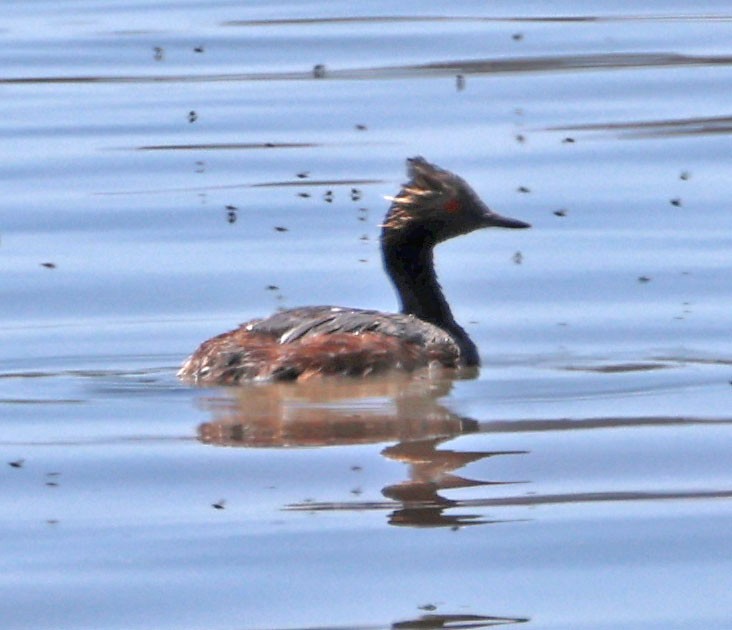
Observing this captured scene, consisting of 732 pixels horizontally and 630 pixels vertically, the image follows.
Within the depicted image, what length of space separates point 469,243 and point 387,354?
362 centimetres

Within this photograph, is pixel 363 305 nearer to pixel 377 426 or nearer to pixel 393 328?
pixel 393 328

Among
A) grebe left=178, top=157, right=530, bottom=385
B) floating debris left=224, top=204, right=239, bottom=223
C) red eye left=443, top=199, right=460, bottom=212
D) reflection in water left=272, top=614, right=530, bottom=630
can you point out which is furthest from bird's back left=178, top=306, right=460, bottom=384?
reflection in water left=272, top=614, right=530, bottom=630

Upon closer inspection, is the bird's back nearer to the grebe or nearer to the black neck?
the grebe

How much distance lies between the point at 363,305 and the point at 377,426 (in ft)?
10.6

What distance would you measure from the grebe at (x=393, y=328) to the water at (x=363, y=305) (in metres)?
0.19

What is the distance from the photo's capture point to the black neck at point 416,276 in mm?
12016

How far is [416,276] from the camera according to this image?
39.8ft

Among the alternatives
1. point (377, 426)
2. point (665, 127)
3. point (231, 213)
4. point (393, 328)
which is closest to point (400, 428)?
point (377, 426)

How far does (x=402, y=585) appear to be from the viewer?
7.20m

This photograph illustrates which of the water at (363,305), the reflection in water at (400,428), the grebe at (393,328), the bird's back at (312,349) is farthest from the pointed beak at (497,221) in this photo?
the reflection in water at (400,428)

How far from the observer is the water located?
7.36 metres

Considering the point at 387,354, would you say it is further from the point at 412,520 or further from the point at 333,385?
the point at 412,520

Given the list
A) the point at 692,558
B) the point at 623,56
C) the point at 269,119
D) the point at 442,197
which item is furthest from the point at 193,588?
the point at 623,56

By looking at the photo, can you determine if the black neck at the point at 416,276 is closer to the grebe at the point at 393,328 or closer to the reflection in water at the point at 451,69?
the grebe at the point at 393,328
